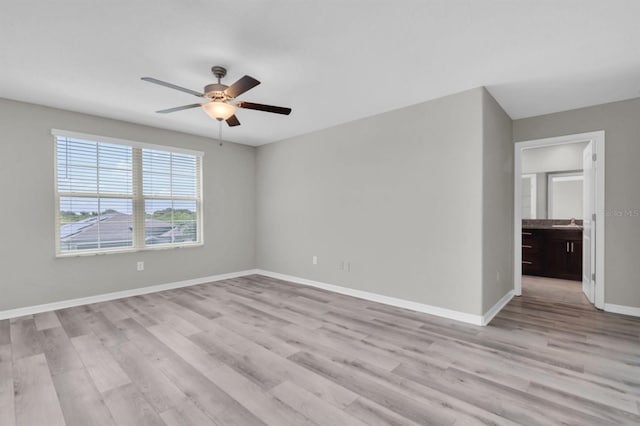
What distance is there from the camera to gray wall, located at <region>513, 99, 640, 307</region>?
11.4 ft

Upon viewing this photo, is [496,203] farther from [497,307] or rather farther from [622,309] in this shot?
[622,309]

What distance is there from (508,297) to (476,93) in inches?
109

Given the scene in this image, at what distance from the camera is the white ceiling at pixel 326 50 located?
2.00m

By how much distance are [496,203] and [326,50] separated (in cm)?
267

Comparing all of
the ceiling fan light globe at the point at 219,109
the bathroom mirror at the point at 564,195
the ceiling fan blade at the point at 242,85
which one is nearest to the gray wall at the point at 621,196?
the bathroom mirror at the point at 564,195

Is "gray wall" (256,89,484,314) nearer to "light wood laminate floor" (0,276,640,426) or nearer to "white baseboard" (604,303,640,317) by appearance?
"light wood laminate floor" (0,276,640,426)

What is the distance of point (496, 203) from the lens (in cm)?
363

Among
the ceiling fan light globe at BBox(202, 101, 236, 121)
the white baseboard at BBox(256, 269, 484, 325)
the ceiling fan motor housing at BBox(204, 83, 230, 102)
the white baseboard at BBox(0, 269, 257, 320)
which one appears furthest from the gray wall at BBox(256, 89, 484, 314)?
the ceiling fan motor housing at BBox(204, 83, 230, 102)

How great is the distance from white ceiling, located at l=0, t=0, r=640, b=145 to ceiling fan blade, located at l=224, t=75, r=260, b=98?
31 centimetres

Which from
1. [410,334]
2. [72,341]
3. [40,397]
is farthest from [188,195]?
[410,334]

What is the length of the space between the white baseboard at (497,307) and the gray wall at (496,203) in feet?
0.19

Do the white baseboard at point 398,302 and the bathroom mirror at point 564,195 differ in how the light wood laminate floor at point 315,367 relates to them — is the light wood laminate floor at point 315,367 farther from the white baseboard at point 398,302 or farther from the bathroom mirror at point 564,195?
the bathroom mirror at point 564,195

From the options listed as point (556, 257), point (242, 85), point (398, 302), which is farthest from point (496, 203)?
point (242, 85)

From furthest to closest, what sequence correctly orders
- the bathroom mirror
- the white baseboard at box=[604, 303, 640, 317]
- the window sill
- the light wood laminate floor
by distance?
the bathroom mirror < the window sill < the white baseboard at box=[604, 303, 640, 317] < the light wood laminate floor
